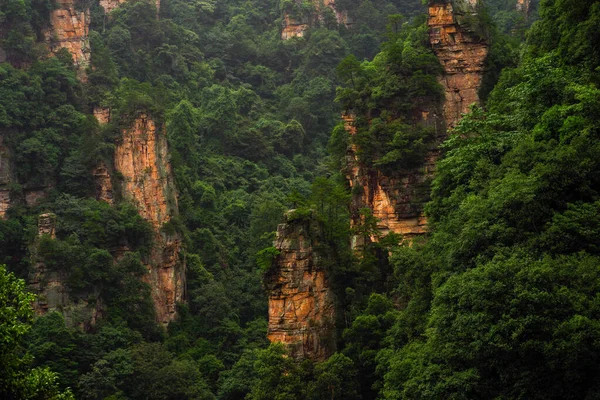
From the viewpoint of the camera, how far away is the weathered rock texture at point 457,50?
3922 cm

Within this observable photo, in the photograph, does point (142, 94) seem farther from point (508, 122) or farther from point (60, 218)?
point (508, 122)

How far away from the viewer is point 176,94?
215ft

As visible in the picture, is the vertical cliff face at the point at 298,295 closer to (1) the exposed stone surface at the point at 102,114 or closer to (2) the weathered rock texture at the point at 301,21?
(1) the exposed stone surface at the point at 102,114

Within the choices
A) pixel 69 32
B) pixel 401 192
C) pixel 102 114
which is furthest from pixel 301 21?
pixel 401 192

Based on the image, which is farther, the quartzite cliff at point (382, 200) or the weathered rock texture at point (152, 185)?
the weathered rock texture at point (152, 185)

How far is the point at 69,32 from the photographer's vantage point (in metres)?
54.9

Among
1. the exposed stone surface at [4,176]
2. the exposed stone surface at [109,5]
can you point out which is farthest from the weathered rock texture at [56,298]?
the exposed stone surface at [109,5]

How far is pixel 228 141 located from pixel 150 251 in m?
16.9

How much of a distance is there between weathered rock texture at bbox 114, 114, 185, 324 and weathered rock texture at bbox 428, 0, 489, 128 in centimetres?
1640

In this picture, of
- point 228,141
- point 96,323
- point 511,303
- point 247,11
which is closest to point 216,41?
point 247,11

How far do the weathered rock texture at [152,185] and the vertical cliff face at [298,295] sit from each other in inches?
562

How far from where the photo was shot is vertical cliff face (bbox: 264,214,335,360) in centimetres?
3391

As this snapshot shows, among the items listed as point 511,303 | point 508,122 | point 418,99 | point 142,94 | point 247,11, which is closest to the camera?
→ point 511,303

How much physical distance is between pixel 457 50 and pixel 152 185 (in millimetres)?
17588
